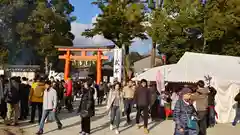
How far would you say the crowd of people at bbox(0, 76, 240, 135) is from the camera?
22.1 feet

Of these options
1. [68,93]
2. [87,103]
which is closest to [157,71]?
[68,93]

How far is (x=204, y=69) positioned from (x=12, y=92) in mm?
8892

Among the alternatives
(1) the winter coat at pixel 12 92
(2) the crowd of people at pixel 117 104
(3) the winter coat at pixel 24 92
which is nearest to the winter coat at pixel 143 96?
(2) the crowd of people at pixel 117 104

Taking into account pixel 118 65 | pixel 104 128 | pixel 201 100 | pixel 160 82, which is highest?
pixel 118 65

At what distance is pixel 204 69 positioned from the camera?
16000 mm

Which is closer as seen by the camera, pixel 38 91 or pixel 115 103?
pixel 115 103

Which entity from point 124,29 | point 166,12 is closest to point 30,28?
point 124,29

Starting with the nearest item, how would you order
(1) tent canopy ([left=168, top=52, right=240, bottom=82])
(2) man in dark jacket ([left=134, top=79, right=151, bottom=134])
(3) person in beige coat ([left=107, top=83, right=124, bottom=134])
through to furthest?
(3) person in beige coat ([left=107, top=83, right=124, bottom=134]) < (2) man in dark jacket ([left=134, top=79, right=151, bottom=134]) < (1) tent canopy ([left=168, top=52, right=240, bottom=82])

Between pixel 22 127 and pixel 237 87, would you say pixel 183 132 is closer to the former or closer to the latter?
pixel 22 127

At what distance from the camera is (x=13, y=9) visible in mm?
40125

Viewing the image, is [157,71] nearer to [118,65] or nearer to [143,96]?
[143,96]

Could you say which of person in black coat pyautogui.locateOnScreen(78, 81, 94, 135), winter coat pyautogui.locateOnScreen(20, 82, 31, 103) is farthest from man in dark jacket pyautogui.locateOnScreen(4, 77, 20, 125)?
person in black coat pyautogui.locateOnScreen(78, 81, 94, 135)

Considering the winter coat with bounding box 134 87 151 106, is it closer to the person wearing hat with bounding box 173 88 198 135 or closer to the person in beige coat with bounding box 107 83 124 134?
the person in beige coat with bounding box 107 83 124 134

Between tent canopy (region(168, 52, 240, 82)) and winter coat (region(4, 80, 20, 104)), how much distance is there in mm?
7368
